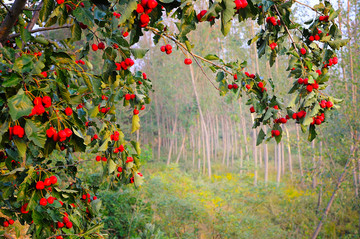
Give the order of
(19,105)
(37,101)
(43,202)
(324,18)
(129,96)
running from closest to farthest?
(19,105)
(37,101)
(43,202)
(324,18)
(129,96)

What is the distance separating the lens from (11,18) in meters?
1.19

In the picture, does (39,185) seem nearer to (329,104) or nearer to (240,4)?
(240,4)

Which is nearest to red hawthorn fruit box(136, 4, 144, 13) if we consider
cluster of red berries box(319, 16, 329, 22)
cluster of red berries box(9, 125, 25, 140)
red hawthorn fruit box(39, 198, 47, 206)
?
cluster of red berries box(9, 125, 25, 140)

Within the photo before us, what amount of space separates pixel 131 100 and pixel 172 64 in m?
11.0

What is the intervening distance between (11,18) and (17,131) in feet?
2.16

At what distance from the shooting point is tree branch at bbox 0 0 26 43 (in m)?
1.15

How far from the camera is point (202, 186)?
26.6 feet

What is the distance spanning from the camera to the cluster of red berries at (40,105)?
875mm

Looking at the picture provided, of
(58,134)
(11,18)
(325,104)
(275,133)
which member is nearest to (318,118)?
(325,104)

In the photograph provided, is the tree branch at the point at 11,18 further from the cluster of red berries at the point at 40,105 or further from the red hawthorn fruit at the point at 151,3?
the red hawthorn fruit at the point at 151,3

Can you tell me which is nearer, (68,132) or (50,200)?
(68,132)

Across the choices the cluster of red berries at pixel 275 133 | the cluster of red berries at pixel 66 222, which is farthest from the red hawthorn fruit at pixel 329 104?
the cluster of red berries at pixel 66 222

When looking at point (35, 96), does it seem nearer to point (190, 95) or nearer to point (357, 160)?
point (357, 160)

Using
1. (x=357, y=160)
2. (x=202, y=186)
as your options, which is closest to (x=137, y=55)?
(x=357, y=160)
